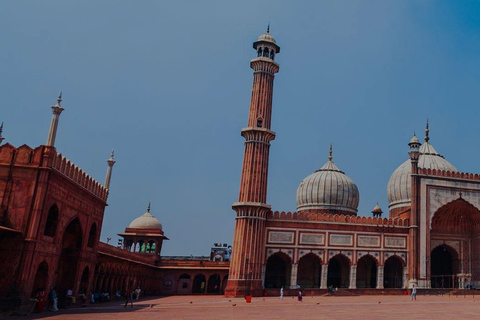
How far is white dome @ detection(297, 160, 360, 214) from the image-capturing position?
37037mm

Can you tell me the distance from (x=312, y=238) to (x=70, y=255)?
16.7 meters

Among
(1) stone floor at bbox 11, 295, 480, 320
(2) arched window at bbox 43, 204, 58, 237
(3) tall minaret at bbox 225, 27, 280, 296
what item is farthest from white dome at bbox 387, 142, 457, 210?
(2) arched window at bbox 43, 204, 58, 237

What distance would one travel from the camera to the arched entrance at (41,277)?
16047 millimetres

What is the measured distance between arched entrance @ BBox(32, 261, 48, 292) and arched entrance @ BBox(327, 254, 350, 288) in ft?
67.5

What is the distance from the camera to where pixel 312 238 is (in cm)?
3066

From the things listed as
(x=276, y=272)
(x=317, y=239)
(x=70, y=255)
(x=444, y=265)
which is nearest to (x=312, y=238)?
(x=317, y=239)

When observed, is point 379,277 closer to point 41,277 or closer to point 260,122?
point 260,122

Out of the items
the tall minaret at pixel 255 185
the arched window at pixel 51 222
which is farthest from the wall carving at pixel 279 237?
the arched window at pixel 51 222

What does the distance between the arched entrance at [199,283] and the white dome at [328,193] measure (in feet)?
32.4

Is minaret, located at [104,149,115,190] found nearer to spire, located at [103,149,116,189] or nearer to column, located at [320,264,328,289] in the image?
spire, located at [103,149,116,189]

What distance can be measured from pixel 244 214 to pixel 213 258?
16.6 m

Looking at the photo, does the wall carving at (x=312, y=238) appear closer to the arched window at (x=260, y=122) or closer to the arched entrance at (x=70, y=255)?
the arched window at (x=260, y=122)

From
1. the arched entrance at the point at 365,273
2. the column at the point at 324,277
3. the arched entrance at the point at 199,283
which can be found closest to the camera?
the column at the point at 324,277

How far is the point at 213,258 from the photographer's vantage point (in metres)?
44.7
